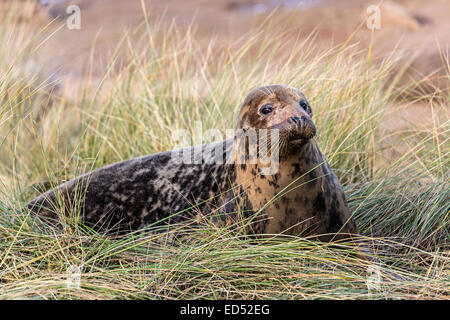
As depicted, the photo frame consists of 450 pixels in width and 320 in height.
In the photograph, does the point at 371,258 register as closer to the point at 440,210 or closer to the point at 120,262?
the point at 440,210

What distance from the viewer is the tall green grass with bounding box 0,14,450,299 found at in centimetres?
288

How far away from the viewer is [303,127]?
2828 mm

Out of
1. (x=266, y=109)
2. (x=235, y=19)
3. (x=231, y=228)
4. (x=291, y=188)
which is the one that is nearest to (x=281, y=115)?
(x=266, y=109)

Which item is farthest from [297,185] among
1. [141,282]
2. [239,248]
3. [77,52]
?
[77,52]

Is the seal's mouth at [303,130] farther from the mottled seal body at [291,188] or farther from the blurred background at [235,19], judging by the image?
the blurred background at [235,19]

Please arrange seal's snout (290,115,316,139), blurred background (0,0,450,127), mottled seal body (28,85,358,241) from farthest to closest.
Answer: blurred background (0,0,450,127) < mottled seal body (28,85,358,241) < seal's snout (290,115,316,139)

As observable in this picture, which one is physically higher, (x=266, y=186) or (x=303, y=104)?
(x=303, y=104)

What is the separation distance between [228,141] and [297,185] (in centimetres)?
70

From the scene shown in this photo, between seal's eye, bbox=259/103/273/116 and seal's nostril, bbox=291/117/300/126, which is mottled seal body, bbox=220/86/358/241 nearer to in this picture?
seal's eye, bbox=259/103/273/116

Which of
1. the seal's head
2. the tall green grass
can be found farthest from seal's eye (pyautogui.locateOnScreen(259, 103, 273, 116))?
the tall green grass

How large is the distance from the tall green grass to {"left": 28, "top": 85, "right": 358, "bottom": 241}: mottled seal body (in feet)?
0.43

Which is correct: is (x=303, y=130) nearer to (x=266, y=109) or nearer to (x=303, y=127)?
(x=303, y=127)

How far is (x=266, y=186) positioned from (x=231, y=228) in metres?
0.34

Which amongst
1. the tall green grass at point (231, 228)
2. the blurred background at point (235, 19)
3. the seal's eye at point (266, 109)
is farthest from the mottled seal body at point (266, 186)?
the blurred background at point (235, 19)
